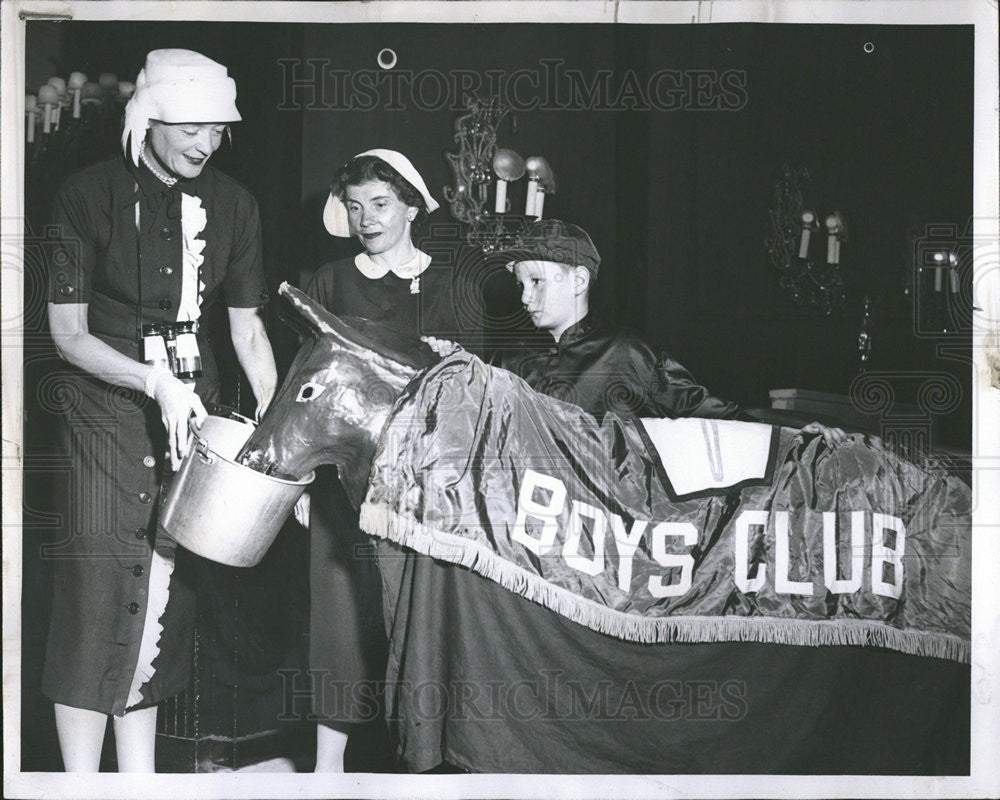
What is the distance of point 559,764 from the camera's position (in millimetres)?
2934

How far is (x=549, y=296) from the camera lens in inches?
116

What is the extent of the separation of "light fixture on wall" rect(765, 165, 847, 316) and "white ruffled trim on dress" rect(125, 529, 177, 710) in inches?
74.4

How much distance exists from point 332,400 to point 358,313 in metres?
0.26

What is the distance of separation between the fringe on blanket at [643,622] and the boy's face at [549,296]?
652 mm

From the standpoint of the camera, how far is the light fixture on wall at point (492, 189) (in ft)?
9.63

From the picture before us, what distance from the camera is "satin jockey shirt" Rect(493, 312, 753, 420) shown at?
292cm

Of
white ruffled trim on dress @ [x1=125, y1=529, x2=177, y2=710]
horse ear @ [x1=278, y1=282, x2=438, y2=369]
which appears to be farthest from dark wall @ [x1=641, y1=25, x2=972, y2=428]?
white ruffled trim on dress @ [x1=125, y1=529, x2=177, y2=710]

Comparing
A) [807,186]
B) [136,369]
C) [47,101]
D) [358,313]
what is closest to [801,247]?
[807,186]

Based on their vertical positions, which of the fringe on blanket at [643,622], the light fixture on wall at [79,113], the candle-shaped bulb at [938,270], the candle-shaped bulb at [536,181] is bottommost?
the fringe on blanket at [643,622]

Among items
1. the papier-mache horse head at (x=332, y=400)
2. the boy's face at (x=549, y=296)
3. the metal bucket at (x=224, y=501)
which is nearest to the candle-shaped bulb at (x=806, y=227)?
the boy's face at (x=549, y=296)

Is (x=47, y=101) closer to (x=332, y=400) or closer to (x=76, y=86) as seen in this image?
(x=76, y=86)

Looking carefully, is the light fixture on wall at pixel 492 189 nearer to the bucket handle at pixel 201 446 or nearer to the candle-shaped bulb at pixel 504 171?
the candle-shaped bulb at pixel 504 171

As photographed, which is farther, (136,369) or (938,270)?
(938,270)

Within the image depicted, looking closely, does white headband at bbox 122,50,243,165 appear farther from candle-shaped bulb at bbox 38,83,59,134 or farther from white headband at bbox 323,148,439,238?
white headband at bbox 323,148,439,238
